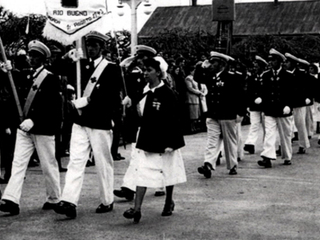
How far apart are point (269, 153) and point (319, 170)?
2.93 feet

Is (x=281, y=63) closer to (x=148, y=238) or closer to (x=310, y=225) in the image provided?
(x=310, y=225)

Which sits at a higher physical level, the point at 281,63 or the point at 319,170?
the point at 281,63

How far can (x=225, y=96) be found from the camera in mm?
11656

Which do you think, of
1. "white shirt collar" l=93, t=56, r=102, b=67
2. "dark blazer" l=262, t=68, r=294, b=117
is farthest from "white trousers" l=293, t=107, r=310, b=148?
"white shirt collar" l=93, t=56, r=102, b=67

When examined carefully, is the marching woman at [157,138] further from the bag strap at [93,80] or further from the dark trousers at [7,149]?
the dark trousers at [7,149]

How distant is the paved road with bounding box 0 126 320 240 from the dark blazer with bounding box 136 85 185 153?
824 mm

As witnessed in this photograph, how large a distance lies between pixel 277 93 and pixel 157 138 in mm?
5496

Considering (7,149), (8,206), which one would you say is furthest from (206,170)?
(8,206)

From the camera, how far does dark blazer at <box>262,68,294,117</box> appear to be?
13062 millimetres

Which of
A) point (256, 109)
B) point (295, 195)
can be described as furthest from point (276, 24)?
point (295, 195)

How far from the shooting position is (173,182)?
8.26 m

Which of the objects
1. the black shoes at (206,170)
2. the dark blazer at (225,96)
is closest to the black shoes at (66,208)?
the black shoes at (206,170)

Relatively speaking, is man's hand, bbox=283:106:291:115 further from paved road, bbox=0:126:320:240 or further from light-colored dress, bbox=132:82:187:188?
light-colored dress, bbox=132:82:187:188

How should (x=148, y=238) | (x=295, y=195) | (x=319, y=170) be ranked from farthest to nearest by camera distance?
(x=319, y=170)
(x=295, y=195)
(x=148, y=238)
